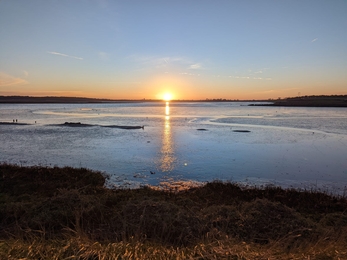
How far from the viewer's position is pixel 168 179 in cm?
1427

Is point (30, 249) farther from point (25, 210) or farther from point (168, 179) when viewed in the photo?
point (168, 179)

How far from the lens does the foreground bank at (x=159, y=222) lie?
480cm

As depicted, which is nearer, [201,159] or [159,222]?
[159,222]

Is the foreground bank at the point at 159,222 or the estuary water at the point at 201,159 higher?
the foreground bank at the point at 159,222

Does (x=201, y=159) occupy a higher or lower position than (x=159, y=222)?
lower

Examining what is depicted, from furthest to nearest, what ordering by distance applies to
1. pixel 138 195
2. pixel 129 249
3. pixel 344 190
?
pixel 344 190 < pixel 138 195 < pixel 129 249

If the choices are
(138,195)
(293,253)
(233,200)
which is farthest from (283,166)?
(293,253)

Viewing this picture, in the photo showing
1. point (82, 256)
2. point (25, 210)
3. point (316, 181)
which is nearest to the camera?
point (82, 256)

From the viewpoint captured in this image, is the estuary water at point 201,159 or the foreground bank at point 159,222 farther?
the estuary water at point 201,159

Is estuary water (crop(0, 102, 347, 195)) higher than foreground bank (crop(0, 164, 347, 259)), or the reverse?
foreground bank (crop(0, 164, 347, 259))

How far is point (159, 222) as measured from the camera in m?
7.12

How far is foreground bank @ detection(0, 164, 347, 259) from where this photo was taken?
480 cm

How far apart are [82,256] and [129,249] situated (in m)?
0.89

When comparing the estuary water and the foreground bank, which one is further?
the estuary water
